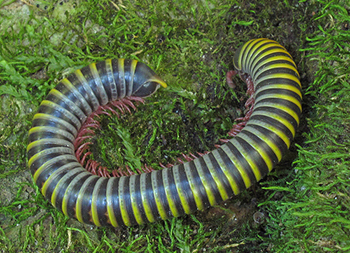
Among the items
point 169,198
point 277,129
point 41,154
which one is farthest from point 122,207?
point 277,129

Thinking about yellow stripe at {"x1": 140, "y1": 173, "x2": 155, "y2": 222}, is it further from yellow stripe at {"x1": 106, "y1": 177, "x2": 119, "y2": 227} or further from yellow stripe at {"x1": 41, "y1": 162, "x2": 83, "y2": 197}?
yellow stripe at {"x1": 41, "y1": 162, "x2": 83, "y2": 197}

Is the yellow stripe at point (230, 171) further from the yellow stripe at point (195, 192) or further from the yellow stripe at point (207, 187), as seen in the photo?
the yellow stripe at point (195, 192)

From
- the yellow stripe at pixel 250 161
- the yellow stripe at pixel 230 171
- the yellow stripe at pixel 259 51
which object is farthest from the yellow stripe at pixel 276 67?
the yellow stripe at pixel 230 171

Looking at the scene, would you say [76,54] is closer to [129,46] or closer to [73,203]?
[129,46]

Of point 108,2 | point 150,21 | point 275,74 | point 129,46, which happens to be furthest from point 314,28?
point 108,2

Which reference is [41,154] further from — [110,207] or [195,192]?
[195,192]

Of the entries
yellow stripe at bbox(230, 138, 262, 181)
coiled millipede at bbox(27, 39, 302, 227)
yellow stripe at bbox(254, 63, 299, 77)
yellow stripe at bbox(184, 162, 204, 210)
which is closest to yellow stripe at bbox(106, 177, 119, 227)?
coiled millipede at bbox(27, 39, 302, 227)
